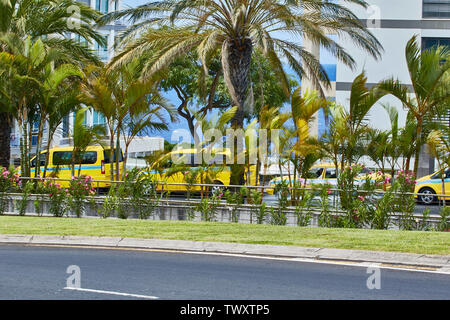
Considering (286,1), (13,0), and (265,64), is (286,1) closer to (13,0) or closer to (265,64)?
(13,0)

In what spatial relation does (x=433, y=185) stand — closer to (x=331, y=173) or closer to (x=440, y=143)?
(x=331, y=173)

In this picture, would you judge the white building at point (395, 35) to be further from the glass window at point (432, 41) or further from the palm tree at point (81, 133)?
the palm tree at point (81, 133)

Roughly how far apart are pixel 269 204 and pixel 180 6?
661 cm

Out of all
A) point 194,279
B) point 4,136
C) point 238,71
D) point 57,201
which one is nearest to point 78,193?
point 57,201

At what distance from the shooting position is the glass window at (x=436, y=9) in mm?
36000

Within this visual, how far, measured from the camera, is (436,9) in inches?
1420

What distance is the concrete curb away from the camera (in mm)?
9680

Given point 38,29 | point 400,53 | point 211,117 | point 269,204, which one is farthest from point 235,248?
point 400,53

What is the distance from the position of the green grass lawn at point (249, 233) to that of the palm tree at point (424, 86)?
598cm

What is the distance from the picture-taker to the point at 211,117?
20.3 meters

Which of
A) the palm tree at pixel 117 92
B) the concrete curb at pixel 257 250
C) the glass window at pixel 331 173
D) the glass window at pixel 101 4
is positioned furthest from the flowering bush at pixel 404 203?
the glass window at pixel 101 4

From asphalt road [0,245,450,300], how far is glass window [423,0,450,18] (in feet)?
98.5

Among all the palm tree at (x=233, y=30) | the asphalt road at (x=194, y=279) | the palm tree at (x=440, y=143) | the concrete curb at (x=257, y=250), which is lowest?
the asphalt road at (x=194, y=279)

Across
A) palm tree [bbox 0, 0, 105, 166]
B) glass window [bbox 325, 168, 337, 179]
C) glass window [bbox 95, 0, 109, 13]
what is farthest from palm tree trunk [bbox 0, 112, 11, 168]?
glass window [bbox 95, 0, 109, 13]
